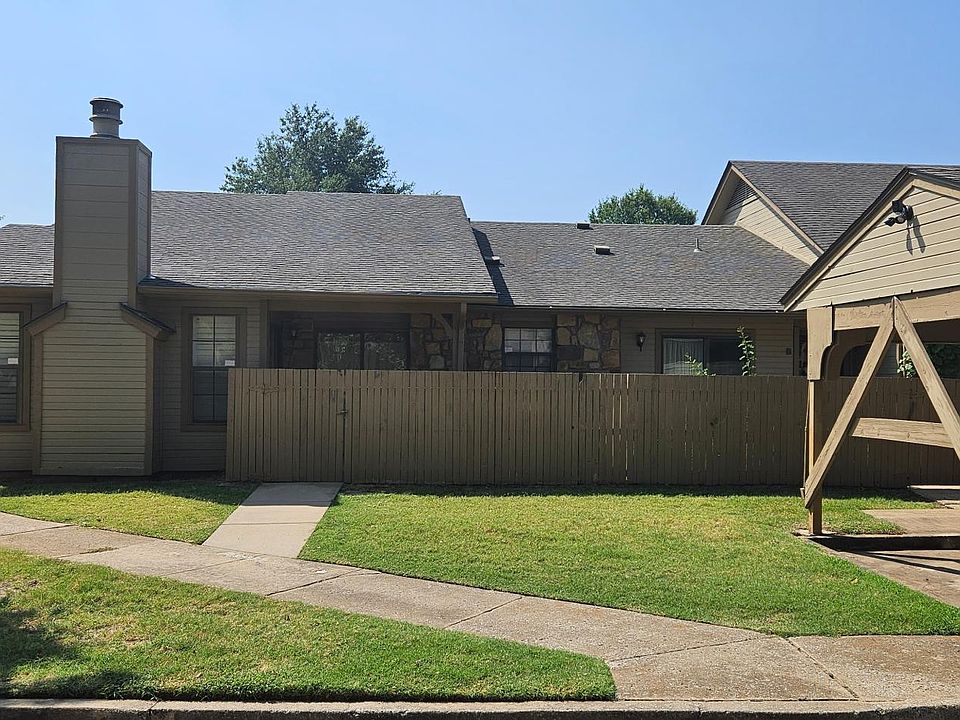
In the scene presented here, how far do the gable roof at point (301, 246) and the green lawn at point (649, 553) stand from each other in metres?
4.24

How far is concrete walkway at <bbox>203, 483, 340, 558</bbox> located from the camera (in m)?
8.13

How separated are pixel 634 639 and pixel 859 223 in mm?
9174

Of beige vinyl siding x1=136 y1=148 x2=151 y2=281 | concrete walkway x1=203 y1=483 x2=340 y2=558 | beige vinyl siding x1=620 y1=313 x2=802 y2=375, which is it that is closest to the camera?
concrete walkway x1=203 y1=483 x2=340 y2=558

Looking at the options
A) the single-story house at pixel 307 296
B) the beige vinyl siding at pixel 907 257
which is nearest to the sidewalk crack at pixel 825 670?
the beige vinyl siding at pixel 907 257

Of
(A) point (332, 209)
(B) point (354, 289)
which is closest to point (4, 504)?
(B) point (354, 289)

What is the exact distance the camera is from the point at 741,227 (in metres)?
20.5

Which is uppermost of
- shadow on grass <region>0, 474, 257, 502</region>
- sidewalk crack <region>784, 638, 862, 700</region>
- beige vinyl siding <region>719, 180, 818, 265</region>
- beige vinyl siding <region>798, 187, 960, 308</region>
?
beige vinyl siding <region>719, 180, 818, 265</region>

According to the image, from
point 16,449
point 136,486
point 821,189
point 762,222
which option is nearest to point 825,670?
point 136,486

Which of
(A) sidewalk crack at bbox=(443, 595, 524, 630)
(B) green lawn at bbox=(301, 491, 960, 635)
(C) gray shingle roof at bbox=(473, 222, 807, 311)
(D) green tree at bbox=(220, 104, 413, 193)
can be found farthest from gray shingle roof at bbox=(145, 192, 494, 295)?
(D) green tree at bbox=(220, 104, 413, 193)

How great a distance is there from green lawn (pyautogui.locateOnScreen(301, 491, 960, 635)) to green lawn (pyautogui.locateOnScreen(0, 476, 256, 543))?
144 cm

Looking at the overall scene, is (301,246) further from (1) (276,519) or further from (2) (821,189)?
(2) (821,189)

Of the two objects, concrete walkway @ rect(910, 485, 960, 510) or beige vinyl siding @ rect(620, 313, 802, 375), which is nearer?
concrete walkway @ rect(910, 485, 960, 510)

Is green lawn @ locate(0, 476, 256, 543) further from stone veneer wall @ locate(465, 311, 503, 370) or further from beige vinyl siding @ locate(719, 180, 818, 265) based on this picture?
beige vinyl siding @ locate(719, 180, 818, 265)

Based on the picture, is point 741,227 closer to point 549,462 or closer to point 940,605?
point 549,462
